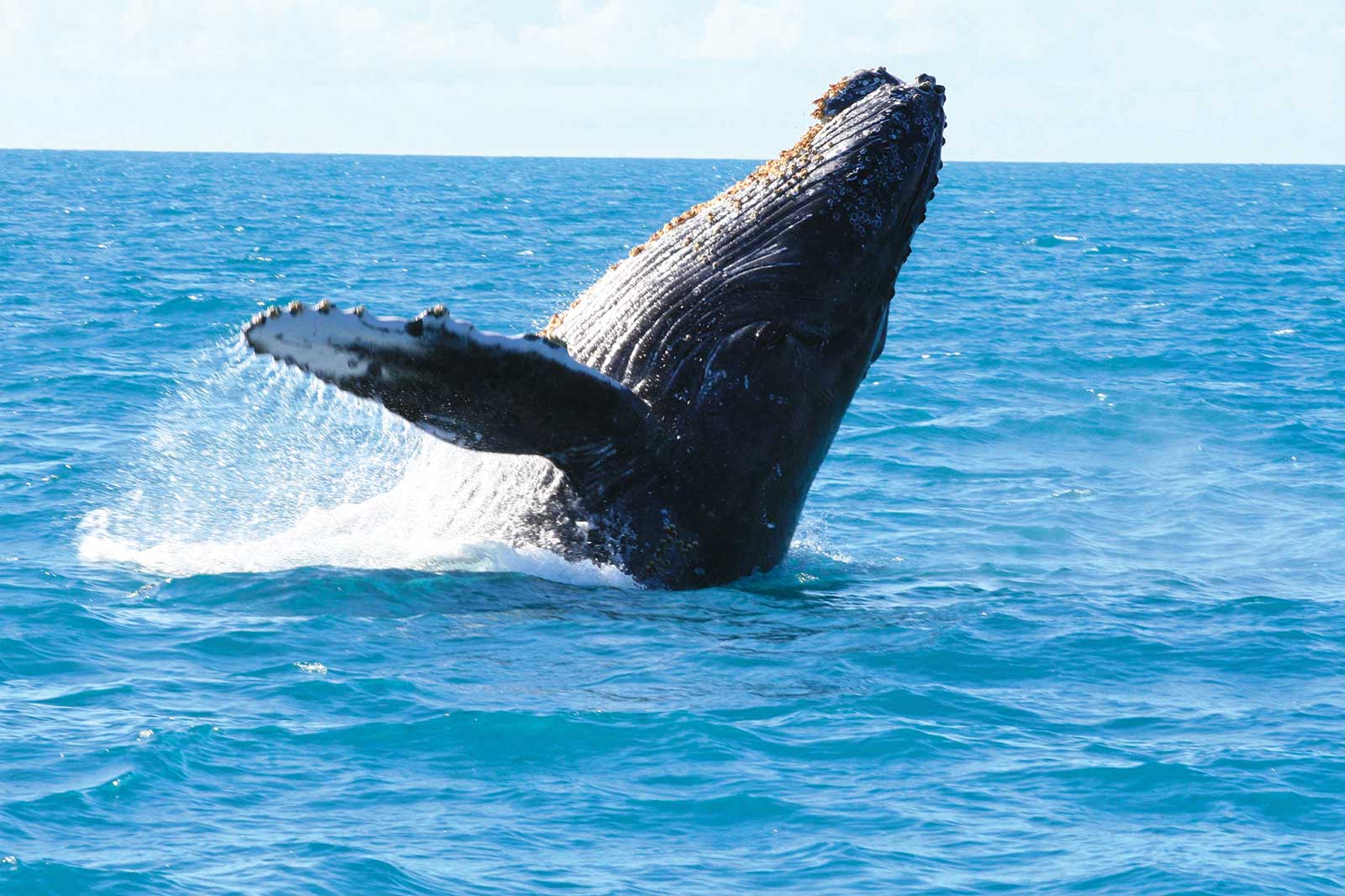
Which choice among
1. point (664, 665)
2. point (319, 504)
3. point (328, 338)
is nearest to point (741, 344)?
point (664, 665)

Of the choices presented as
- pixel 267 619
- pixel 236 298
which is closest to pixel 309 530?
pixel 267 619

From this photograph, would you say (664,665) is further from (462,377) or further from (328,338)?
(328,338)

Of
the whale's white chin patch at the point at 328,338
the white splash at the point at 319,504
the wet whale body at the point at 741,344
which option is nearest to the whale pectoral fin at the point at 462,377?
the whale's white chin patch at the point at 328,338

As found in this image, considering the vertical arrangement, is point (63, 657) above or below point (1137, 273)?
below

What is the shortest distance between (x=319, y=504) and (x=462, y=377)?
5250 millimetres

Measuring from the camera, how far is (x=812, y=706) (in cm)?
940

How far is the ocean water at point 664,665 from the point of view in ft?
24.3

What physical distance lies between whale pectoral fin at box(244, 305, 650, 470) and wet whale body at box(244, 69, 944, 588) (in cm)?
15

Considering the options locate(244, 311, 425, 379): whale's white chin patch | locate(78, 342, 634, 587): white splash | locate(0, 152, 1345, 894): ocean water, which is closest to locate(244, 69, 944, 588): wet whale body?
locate(78, 342, 634, 587): white splash

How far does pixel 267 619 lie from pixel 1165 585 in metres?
6.96

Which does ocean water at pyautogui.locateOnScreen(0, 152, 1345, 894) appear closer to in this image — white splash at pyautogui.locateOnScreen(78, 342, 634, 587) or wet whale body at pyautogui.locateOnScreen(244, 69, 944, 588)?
white splash at pyautogui.locateOnScreen(78, 342, 634, 587)

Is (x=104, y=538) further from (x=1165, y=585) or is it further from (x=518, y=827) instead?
(x=1165, y=585)

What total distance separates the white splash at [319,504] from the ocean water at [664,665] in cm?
5

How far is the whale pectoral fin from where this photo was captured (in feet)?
29.6
